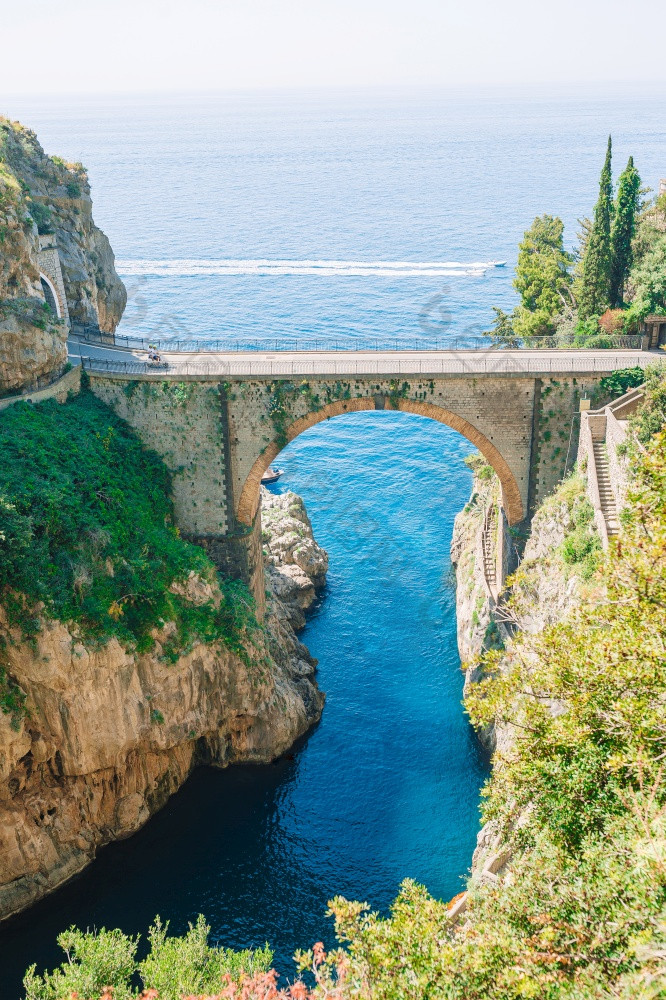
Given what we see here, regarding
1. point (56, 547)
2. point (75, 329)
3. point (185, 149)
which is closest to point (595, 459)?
point (56, 547)

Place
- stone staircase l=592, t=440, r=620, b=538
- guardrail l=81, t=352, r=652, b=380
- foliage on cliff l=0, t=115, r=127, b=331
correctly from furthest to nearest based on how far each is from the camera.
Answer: guardrail l=81, t=352, r=652, b=380, foliage on cliff l=0, t=115, r=127, b=331, stone staircase l=592, t=440, r=620, b=538

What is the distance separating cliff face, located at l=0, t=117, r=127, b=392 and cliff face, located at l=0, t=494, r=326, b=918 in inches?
449

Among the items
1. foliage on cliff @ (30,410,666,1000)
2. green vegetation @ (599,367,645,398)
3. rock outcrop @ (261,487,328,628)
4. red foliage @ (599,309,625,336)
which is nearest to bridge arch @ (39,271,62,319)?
rock outcrop @ (261,487,328,628)

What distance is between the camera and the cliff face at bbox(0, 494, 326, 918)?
31891 mm

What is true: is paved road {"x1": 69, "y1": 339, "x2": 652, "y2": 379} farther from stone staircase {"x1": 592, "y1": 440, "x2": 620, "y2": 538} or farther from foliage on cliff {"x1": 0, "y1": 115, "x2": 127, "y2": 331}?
foliage on cliff {"x1": 0, "y1": 115, "x2": 127, "y2": 331}

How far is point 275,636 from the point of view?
43.9 meters

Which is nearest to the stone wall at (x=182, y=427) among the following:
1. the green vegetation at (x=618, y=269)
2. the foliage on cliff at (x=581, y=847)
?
the green vegetation at (x=618, y=269)

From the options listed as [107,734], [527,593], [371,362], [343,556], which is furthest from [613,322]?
[107,734]

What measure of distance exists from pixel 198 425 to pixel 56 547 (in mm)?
9680

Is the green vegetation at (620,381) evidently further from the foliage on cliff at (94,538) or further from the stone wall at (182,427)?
the foliage on cliff at (94,538)

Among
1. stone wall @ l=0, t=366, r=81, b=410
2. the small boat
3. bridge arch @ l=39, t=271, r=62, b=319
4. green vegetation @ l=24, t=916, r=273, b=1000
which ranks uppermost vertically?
bridge arch @ l=39, t=271, r=62, b=319

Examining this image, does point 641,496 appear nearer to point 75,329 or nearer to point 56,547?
point 56,547

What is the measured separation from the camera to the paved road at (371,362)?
3838 cm

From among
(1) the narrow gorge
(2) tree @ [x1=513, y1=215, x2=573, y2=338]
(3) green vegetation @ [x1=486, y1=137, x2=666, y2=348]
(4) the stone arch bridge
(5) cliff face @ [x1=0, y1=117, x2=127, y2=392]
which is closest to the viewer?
(1) the narrow gorge
